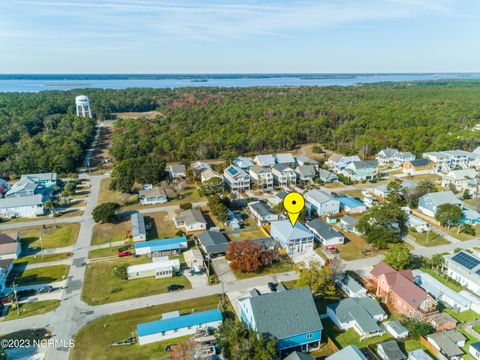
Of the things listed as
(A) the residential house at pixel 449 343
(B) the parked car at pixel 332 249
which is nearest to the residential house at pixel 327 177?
(B) the parked car at pixel 332 249

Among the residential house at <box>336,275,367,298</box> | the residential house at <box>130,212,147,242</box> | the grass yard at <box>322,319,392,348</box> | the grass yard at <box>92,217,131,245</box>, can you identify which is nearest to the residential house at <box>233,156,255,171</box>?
the residential house at <box>130,212,147,242</box>

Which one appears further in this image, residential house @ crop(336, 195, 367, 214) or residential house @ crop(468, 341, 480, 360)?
residential house @ crop(336, 195, 367, 214)

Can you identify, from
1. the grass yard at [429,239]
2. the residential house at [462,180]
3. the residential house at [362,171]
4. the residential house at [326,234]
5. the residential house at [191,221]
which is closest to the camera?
the residential house at [326,234]

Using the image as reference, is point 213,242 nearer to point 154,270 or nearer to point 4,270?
point 154,270

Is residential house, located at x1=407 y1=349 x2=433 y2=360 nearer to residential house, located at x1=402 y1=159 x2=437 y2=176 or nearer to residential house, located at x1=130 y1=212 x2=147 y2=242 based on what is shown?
residential house, located at x1=130 y1=212 x2=147 y2=242

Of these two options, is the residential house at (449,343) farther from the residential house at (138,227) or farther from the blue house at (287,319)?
the residential house at (138,227)

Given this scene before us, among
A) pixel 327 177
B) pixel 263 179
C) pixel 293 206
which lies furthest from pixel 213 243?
pixel 327 177
